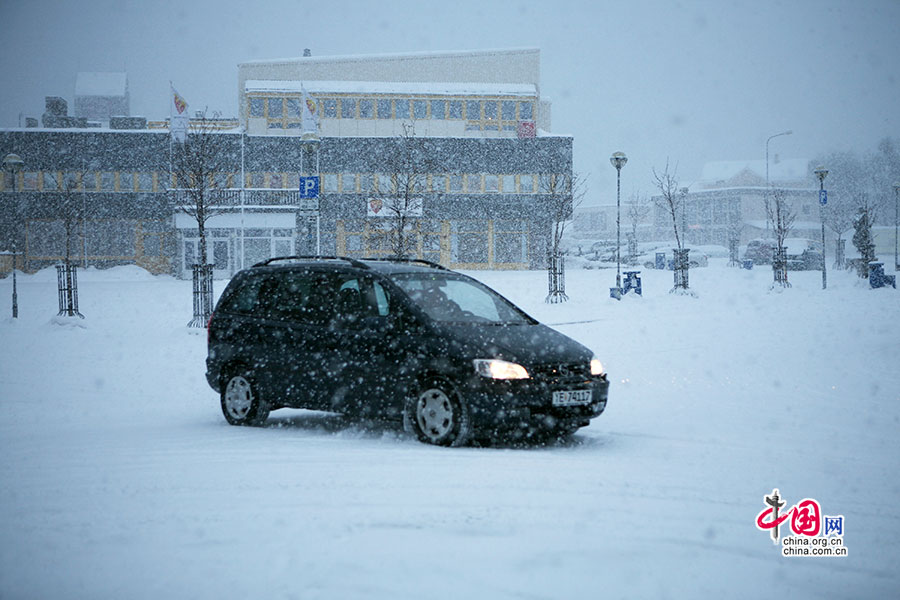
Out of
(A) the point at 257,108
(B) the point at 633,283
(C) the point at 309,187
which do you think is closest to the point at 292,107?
(A) the point at 257,108

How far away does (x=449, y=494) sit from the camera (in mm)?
6086

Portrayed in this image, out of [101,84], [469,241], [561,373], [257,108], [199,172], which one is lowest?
[561,373]

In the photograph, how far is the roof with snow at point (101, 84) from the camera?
249ft

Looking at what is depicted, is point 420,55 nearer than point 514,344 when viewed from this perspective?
No

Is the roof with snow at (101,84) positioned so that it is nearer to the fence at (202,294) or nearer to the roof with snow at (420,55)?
the roof with snow at (420,55)

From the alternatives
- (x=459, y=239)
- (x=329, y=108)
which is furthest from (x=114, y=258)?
(x=459, y=239)

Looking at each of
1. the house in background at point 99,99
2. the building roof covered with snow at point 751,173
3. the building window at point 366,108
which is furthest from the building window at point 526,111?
the building roof covered with snow at point 751,173

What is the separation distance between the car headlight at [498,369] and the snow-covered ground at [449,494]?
68 centimetres

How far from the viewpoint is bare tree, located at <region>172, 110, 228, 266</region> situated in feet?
90.2

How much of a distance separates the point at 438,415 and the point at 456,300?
1.51 meters

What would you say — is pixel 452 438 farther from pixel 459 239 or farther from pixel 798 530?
pixel 459 239

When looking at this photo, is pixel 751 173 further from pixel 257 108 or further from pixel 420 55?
pixel 257 108

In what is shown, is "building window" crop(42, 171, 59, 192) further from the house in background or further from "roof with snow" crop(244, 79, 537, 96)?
the house in background

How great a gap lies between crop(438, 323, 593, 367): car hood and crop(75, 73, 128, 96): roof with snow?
246 feet
